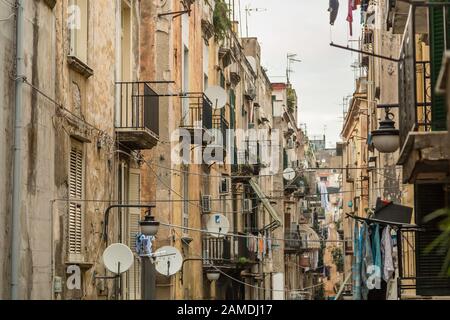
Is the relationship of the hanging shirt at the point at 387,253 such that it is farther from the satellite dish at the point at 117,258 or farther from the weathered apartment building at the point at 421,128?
the satellite dish at the point at 117,258

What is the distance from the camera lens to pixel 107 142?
21109 mm

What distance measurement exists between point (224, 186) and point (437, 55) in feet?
80.9

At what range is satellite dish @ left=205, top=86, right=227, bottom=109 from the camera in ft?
98.4

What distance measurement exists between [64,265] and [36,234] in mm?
1627

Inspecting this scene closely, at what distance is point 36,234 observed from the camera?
53.3ft

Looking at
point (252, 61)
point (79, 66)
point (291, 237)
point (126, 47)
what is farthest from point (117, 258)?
point (291, 237)

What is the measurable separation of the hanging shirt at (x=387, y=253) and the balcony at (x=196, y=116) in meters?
11.3

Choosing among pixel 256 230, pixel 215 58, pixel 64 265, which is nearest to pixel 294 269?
pixel 256 230

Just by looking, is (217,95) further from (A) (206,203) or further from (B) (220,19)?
(B) (220,19)

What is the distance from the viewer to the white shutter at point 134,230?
2328cm

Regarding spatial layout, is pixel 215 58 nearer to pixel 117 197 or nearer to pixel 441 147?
pixel 117 197

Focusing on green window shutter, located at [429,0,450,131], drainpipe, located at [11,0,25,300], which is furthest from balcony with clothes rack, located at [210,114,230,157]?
green window shutter, located at [429,0,450,131]

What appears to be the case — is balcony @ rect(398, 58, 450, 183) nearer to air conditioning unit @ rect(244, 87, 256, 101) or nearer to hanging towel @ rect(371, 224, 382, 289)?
hanging towel @ rect(371, 224, 382, 289)

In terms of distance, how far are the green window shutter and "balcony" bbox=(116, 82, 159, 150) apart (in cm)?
892
